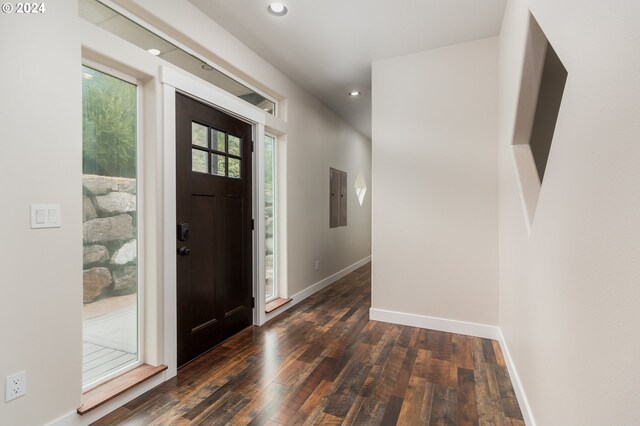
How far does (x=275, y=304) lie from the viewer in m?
3.61

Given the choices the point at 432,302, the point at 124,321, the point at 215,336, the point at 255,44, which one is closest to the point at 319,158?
the point at 255,44

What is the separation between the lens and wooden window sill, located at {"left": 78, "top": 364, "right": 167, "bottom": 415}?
179cm

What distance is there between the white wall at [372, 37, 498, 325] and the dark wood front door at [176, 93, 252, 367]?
4.70 feet

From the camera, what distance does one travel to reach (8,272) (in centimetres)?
146

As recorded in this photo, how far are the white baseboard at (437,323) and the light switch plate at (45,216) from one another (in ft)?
9.44

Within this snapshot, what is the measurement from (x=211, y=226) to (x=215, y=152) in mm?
648

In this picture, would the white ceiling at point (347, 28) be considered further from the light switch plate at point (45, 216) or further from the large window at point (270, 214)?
the light switch plate at point (45, 216)

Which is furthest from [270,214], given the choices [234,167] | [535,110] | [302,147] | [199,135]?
[535,110]

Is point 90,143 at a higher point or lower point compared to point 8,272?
higher

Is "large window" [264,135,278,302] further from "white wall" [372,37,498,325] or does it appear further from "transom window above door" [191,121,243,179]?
"white wall" [372,37,498,325]

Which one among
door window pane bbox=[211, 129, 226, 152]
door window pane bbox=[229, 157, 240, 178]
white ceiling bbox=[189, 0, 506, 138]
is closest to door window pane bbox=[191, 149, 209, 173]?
door window pane bbox=[211, 129, 226, 152]

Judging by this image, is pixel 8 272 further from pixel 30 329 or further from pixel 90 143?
pixel 90 143

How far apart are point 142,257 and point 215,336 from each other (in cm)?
98

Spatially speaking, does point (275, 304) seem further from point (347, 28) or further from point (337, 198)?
point (347, 28)
